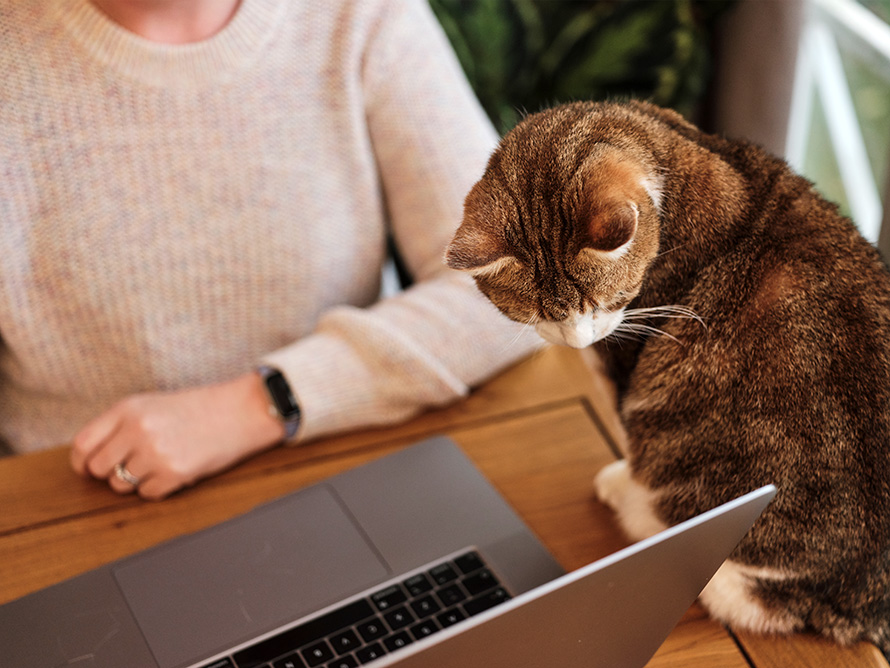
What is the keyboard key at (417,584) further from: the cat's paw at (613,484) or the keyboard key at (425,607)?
the cat's paw at (613,484)

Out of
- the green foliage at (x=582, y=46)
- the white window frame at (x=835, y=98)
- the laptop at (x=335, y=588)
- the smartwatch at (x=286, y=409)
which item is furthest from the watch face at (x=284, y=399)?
the white window frame at (x=835, y=98)

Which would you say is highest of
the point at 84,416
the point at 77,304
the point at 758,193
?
the point at 758,193

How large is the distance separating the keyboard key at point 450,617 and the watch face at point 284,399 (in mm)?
305

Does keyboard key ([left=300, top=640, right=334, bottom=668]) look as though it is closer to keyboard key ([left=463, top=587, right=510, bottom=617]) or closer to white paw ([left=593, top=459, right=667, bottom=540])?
keyboard key ([left=463, top=587, right=510, bottom=617])

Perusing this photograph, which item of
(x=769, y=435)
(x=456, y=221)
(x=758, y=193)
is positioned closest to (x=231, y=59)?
Result: (x=456, y=221)

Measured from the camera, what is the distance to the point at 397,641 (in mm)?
639

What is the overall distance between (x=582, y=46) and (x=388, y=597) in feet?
3.88

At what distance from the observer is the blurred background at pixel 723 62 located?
143 centimetres

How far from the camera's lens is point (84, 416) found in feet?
3.43

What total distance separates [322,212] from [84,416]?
1.37 feet

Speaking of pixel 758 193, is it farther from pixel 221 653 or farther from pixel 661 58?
pixel 661 58

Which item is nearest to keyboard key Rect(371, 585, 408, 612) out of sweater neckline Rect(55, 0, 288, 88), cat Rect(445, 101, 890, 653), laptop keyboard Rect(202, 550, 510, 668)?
laptop keyboard Rect(202, 550, 510, 668)

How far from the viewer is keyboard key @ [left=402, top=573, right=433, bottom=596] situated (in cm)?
68

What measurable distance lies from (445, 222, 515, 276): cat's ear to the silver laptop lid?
0.85ft
